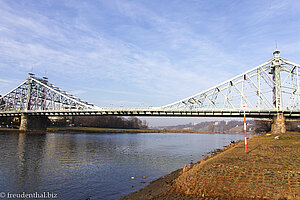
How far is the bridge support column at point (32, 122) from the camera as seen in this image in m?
75.1

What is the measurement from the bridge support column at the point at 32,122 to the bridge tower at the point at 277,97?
79473 mm

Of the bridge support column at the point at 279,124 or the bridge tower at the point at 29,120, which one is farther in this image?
the bridge tower at the point at 29,120

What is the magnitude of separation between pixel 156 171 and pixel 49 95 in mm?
78110

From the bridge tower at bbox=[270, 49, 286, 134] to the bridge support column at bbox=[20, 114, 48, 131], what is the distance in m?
79.5

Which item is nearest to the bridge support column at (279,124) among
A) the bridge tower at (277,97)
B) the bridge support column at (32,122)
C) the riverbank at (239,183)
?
the bridge tower at (277,97)

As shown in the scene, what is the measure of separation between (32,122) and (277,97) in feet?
268

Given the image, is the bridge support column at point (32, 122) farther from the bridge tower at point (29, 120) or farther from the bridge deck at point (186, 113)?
the bridge deck at point (186, 113)

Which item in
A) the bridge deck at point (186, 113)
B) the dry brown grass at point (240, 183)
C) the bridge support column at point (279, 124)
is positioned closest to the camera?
the dry brown grass at point (240, 183)

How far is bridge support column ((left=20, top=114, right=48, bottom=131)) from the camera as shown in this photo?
7508 cm

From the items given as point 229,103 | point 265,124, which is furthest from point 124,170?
point 265,124

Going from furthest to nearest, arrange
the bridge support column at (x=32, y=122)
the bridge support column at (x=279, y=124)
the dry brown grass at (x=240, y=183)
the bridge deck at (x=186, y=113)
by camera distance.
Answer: the bridge support column at (x=32, y=122)
the bridge deck at (x=186, y=113)
the bridge support column at (x=279, y=124)
the dry brown grass at (x=240, y=183)

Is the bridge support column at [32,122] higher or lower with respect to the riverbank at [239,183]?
higher

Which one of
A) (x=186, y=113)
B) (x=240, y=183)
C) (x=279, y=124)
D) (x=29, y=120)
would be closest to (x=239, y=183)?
(x=240, y=183)

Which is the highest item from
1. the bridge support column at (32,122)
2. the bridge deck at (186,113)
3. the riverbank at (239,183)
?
the bridge deck at (186,113)
